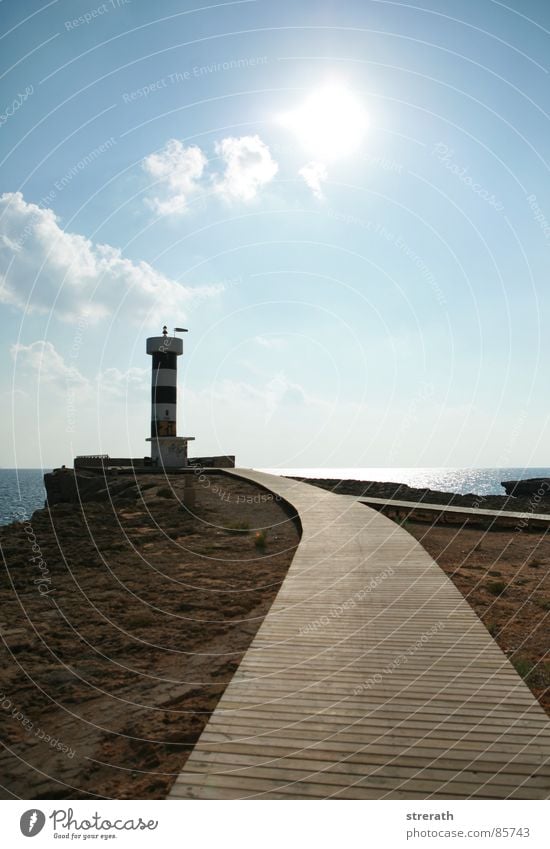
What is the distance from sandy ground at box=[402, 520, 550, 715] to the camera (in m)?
8.40

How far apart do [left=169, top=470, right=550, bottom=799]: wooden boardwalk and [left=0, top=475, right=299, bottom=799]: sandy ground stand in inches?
35.3

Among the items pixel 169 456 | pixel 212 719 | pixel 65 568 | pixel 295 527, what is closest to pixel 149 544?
pixel 65 568

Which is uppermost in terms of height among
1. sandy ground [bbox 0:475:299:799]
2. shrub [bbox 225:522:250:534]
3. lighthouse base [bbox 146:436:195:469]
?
lighthouse base [bbox 146:436:195:469]

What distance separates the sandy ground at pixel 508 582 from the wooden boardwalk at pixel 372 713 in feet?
2.67

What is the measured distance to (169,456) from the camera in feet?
140

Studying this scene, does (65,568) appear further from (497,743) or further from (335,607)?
(497,743)

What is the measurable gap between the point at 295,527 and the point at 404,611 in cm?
999

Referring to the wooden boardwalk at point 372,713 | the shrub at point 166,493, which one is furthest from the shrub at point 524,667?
the shrub at point 166,493

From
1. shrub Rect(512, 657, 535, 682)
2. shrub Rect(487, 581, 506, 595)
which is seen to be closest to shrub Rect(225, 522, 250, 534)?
shrub Rect(487, 581, 506, 595)

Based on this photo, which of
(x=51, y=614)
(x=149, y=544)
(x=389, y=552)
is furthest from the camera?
(x=149, y=544)

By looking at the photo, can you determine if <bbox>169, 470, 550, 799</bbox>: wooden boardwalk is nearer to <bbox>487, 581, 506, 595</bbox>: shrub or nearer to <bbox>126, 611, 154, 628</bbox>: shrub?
<bbox>126, 611, 154, 628</bbox>: shrub

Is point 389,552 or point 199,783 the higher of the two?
point 389,552

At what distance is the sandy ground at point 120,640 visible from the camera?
5828 millimetres

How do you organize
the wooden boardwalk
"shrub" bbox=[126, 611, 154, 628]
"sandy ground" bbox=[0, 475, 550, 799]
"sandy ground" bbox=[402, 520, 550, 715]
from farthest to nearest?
1. "shrub" bbox=[126, 611, 154, 628]
2. "sandy ground" bbox=[402, 520, 550, 715]
3. "sandy ground" bbox=[0, 475, 550, 799]
4. the wooden boardwalk
